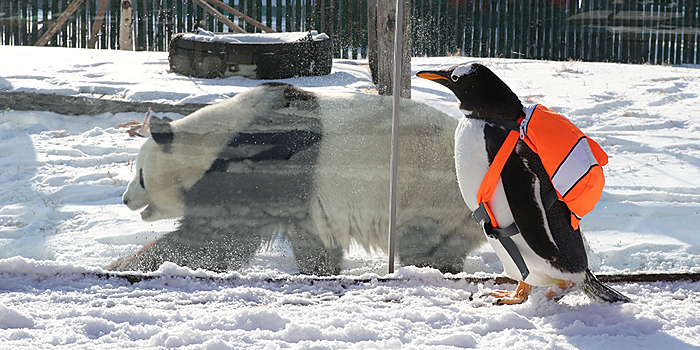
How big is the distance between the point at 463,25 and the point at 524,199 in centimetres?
89

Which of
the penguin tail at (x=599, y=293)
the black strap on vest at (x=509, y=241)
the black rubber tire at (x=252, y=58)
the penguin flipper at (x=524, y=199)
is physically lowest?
the penguin tail at (x=599, y=293)

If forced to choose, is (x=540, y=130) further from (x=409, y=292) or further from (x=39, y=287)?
(x=39, y=287)

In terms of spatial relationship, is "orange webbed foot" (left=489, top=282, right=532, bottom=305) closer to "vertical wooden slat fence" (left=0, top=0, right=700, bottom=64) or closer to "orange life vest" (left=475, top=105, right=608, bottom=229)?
"orange life vest" (left=475, top=105, right=608, bottom=229)

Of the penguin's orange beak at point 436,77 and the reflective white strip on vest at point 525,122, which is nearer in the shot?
the reflective white strip on vest at point 525,122

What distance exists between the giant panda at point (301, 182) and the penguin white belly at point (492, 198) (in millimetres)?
601

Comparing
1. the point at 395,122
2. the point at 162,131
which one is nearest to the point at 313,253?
the point at 395,122

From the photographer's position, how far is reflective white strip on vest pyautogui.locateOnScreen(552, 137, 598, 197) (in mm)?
1274

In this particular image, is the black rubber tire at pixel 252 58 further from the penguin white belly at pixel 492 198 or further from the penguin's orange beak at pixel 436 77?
the penguin white belly at pixel 492 198

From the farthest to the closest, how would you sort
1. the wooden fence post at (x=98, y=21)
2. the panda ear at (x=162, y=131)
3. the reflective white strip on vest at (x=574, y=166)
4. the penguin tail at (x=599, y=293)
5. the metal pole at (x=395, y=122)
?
the panda ear at (x=162, y=131) < the wooden fence post at (x=98, y=21) < the metal pole at (x=395, y=122) < the penguin tail at (x=599, y=293) < the reflective white strip on vest at (x=574, y=166)

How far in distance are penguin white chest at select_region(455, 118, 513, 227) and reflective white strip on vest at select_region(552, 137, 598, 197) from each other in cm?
13

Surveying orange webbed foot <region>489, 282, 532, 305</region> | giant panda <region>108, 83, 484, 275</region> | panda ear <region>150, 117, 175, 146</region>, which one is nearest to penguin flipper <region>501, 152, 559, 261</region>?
orange webbed foot <region>489, 282, 532, 305</region>

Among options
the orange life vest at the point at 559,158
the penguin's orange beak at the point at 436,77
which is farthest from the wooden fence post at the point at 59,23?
the orange life vest at the point at 559,158

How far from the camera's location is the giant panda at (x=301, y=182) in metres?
1.95

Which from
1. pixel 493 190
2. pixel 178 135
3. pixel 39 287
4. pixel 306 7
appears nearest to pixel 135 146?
pixel 178 135
